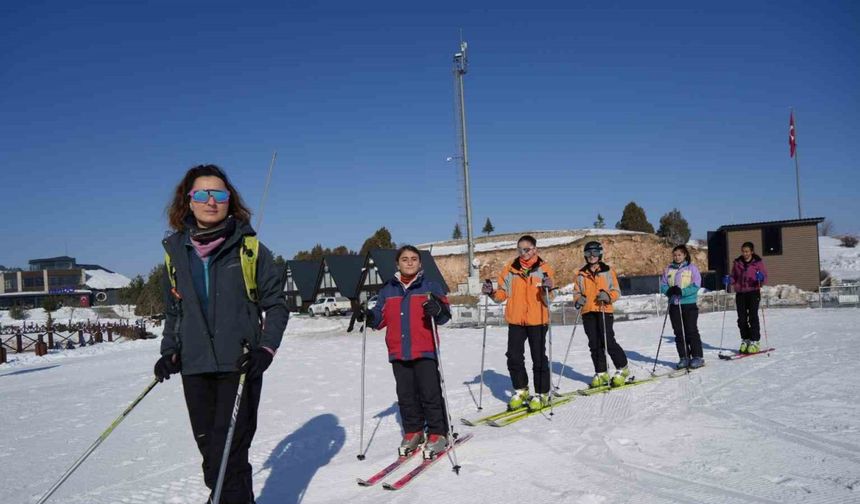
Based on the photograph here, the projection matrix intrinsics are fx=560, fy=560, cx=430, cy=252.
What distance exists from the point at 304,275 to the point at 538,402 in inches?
1729

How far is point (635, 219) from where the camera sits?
75.2m

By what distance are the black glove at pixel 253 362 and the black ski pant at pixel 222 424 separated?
60 mm

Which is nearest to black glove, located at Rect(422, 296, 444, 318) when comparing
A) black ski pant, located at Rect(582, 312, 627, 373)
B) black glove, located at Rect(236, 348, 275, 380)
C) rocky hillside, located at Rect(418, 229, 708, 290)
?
black glove, located at Rect(236, 348, 275, 380)

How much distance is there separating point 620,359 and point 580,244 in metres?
59.0

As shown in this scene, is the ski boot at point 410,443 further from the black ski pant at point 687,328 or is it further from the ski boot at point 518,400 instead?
the black ski pant at point 687,328

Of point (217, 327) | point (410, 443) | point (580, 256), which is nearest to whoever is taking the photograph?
point (217, 327)

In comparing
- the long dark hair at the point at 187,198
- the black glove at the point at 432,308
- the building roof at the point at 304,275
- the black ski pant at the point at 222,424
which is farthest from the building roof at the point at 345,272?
the black ski pant at the point at 222,424

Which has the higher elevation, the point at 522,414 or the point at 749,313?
the point at 749,313

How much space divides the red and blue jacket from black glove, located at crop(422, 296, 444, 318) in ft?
0.29

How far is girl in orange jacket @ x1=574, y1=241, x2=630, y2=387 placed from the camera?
7.33 meters

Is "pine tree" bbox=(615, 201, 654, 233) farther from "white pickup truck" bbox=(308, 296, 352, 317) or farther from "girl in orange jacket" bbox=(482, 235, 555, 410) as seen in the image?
"girl in orange jacket" bbox=(482, 235, 555, 410)

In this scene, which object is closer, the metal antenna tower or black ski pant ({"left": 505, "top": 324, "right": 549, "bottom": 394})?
black ski pant ({"left": 505, "top": 324, "right": 549, "bottom": 394})

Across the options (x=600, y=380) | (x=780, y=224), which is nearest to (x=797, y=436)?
(x=600, y=380)

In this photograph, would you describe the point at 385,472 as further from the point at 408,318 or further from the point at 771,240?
the point at 771,240
